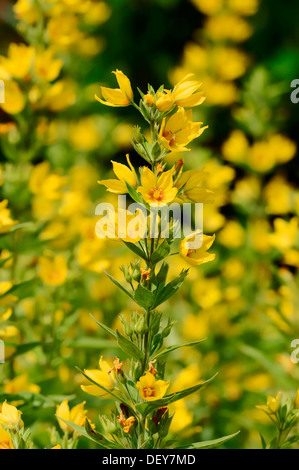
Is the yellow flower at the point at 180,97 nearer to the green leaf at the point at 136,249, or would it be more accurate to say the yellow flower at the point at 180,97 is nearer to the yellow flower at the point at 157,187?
the yellow flower at the point at 157,187

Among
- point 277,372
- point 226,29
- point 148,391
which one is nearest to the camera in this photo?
point 148,391

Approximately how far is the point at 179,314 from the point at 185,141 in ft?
4.46

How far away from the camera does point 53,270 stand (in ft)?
5.97

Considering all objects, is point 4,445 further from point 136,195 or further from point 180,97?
point 180,97

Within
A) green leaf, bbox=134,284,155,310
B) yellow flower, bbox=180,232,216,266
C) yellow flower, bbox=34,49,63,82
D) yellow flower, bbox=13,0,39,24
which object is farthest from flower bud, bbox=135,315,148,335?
yellow flower, bbox=13,0,39,24

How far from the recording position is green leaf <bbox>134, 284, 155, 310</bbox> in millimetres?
1011

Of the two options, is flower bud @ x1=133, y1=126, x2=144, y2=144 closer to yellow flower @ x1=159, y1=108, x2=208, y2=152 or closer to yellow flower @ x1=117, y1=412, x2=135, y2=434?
yellow flower @ x1=159, y1=108, x2=208, y2=152

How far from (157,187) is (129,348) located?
288 millimetres

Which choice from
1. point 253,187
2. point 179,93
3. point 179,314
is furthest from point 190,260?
point 253,187

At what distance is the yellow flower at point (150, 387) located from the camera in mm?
990

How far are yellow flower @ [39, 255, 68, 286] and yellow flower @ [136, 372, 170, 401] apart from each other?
827mm

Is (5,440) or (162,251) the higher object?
(162,251)

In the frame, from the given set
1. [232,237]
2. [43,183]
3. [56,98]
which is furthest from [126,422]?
[232,237]
